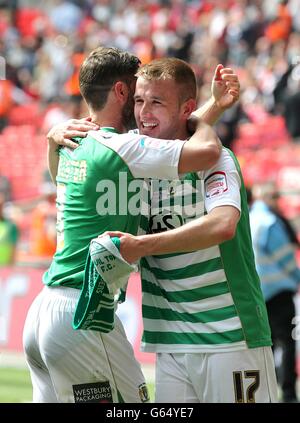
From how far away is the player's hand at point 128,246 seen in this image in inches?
150

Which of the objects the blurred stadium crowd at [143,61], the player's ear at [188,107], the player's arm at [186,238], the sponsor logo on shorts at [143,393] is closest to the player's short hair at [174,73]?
the player's ear at [188,107]

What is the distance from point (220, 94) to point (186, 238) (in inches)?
39.3

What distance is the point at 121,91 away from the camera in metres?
4.42

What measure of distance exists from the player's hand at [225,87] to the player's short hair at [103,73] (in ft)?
1.36

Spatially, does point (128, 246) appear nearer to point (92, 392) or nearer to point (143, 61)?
point (92, 392)

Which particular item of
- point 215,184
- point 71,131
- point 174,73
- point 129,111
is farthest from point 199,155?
point 71,131

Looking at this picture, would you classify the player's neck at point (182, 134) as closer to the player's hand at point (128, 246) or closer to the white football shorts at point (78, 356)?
the player's hand at point (128, 246)

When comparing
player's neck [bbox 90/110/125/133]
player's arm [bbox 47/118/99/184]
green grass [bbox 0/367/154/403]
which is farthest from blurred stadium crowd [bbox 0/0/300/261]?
player's neck [bbox 90/110/125/133]

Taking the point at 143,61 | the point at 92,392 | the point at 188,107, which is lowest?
the point at 92,392

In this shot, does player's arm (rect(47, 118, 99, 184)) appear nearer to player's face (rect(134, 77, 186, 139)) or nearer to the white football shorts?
player's face (rect(134, 77, 186, 139))

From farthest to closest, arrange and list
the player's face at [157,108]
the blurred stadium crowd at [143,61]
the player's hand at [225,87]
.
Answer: the blurred stadium crowd at [143,61]
the player's hand at [225,87]
the player's face at [157,108]

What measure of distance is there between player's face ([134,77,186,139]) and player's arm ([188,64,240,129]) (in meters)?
0.11

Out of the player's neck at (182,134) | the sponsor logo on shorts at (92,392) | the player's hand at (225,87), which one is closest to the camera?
the sponsor logo on shorts at (92,392)
